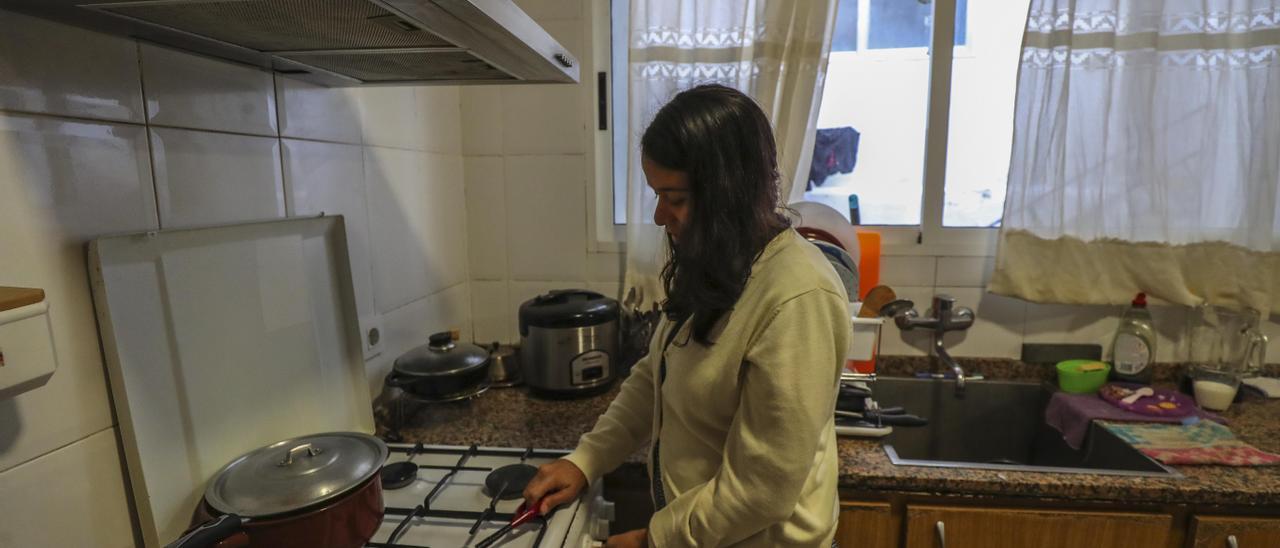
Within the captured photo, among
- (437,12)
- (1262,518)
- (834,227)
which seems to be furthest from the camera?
(834,227)

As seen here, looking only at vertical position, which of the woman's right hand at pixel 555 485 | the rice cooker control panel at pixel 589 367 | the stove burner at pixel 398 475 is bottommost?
the stove burner at pixel 398 475

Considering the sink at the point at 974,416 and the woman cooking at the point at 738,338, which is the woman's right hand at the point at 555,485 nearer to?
the woman cooking at the point at 738,338

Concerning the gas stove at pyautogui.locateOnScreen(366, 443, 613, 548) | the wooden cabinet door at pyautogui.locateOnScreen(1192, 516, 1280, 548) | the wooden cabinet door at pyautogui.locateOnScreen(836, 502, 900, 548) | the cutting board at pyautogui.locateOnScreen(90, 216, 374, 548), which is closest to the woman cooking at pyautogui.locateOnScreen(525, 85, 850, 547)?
the gas stove at pyautogui.locateOnScreen(366, 443, 613, 548)

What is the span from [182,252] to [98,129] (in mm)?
184

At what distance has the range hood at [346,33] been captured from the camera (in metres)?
0.66

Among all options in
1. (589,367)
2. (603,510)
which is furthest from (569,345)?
(603,510)

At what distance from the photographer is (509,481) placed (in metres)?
1.07

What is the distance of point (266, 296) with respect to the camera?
1.02 meters

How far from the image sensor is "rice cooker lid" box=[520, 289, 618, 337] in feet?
4.75

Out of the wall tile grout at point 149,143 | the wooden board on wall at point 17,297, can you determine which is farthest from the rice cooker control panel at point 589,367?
the wooden board on wall at point 17,297

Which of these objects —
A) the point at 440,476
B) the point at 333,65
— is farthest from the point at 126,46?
the point at 440,476

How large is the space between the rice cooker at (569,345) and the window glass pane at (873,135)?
71 centimetres

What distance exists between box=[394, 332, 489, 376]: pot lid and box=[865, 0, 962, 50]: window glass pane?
1.30 m

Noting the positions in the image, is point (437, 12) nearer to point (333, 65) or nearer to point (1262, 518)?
point (333, 65)
